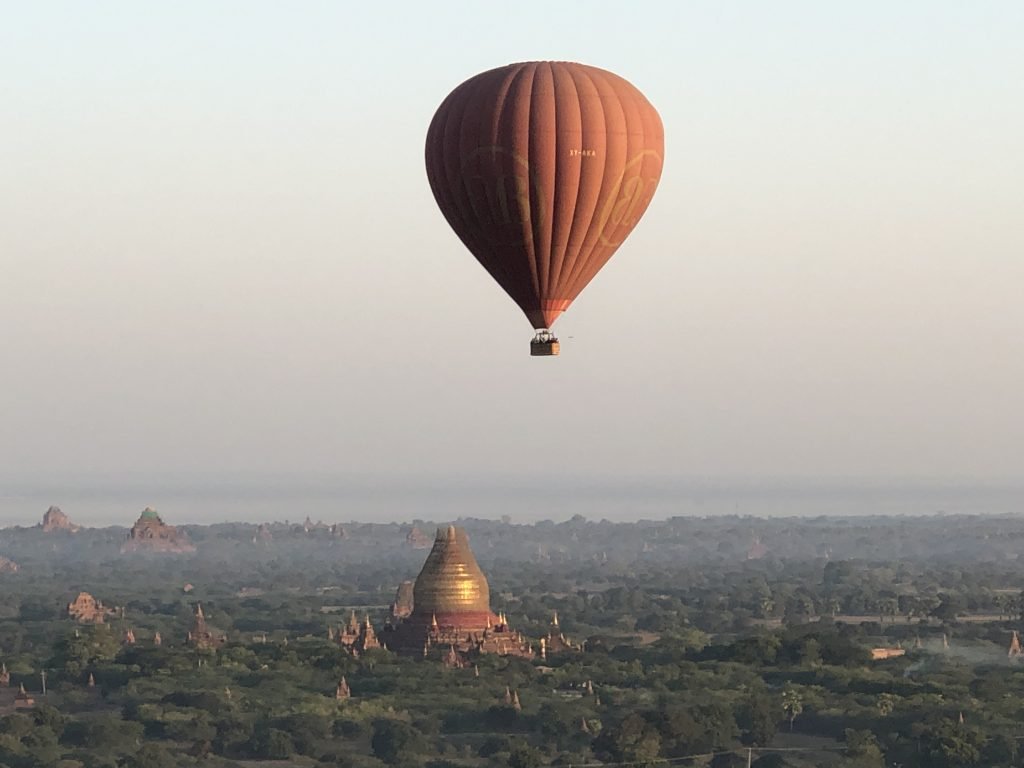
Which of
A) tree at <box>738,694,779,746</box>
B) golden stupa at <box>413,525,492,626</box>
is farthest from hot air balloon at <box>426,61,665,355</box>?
golden stupa at <box>413,525,492,626</box>

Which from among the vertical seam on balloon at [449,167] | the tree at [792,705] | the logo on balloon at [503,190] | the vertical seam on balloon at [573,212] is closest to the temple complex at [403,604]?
the tree at [792,705]

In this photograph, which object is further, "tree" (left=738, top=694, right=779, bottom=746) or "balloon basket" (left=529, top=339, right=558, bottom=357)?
"tree" (left=738, top=694, right=779, bottom=746)

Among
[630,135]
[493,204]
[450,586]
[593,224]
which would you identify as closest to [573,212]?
[593,224]

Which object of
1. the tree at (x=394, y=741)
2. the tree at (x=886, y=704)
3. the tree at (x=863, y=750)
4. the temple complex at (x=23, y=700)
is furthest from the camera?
the temple complex at (x=23, y=700)

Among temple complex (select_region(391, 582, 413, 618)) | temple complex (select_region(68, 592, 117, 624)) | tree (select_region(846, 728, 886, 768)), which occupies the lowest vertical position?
tree (select_region(846, 728, 886, 768))

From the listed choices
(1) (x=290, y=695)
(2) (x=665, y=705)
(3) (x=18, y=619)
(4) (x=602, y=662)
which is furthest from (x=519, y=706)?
(3) (x=18, y=619)

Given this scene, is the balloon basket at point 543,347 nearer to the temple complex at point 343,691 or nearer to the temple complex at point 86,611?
the temple complex at point 343,691

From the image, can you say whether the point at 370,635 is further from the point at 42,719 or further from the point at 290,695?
the point at 42,719

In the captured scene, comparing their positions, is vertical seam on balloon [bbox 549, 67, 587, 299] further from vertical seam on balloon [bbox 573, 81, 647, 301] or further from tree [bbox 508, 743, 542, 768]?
tree [bbox 508, 743, 542, 768]
